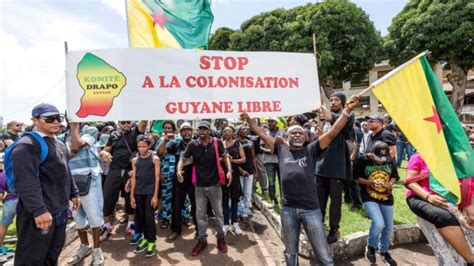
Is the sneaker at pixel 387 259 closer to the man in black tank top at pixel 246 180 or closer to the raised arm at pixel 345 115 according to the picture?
the raised arm at pixel 345 115

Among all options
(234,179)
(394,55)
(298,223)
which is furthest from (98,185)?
(394,55)

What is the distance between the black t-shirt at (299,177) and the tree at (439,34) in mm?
21255

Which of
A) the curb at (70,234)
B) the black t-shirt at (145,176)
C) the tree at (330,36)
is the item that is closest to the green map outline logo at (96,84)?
the black t-shirt at (145,176)

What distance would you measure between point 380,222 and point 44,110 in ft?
14.1

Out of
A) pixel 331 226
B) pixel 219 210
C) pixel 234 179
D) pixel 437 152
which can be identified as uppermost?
pixel 437 152

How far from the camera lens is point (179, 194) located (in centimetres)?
525

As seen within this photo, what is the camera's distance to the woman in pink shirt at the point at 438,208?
2.71 m

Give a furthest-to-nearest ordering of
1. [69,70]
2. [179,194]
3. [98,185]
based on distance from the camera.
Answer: [179,194]
[98,185]
[69,70]

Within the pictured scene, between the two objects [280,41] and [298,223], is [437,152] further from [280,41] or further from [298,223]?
[280,41]

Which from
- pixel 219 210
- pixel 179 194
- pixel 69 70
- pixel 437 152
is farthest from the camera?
pixel 179 194

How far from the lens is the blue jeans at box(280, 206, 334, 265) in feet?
10.9

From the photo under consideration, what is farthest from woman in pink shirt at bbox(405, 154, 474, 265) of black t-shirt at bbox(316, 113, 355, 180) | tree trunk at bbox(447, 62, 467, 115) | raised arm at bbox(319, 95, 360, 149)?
tree trunk at bbox(447, 62, 467, 115)

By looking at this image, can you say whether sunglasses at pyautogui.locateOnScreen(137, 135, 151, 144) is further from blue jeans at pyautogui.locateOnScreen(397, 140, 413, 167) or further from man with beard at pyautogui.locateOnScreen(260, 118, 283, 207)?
blue jeans at pyautogui.locateOnScreen(397, 140, 413, 167)

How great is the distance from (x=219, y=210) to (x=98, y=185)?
6.14 feet
